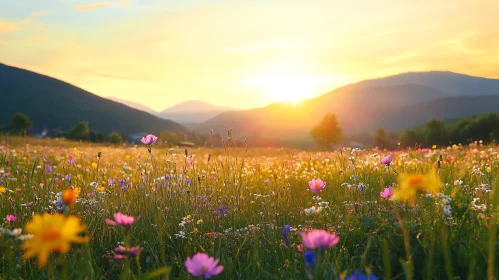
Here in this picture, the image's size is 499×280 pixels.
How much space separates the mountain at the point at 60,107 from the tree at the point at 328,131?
85536mm

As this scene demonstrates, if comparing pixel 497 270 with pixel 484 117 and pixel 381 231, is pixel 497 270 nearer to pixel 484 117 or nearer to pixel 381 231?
pixel 381 231

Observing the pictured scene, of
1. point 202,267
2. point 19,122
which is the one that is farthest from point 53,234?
point 19,122

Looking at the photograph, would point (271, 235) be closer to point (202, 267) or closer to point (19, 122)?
point (202, 267)

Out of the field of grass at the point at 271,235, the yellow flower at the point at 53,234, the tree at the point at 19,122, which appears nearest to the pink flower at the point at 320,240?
the field of grass at the point at 271,235

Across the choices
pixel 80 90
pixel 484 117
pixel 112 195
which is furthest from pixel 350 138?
pixel 112 195

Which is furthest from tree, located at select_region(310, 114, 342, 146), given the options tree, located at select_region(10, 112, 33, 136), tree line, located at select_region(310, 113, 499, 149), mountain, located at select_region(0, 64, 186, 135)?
mountain, located at select_region(0, 64, 186, 135)

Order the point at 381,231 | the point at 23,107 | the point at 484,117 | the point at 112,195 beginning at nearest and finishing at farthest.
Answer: the point at 381,231 → the point at 112,195 → the point at 484,117 → the point at 23,107

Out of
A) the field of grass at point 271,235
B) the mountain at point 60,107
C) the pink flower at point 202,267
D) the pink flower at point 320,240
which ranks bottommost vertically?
the field of grass at point 271,235

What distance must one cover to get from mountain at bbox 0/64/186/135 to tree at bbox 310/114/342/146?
85.5 meters

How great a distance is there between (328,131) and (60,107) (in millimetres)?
115541

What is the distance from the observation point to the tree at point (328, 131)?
3383 inches

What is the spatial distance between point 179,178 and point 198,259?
333cm

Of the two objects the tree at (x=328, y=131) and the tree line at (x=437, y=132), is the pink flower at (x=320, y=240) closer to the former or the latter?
the tree line at (x=437, y=132)

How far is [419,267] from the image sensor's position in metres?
2.43
